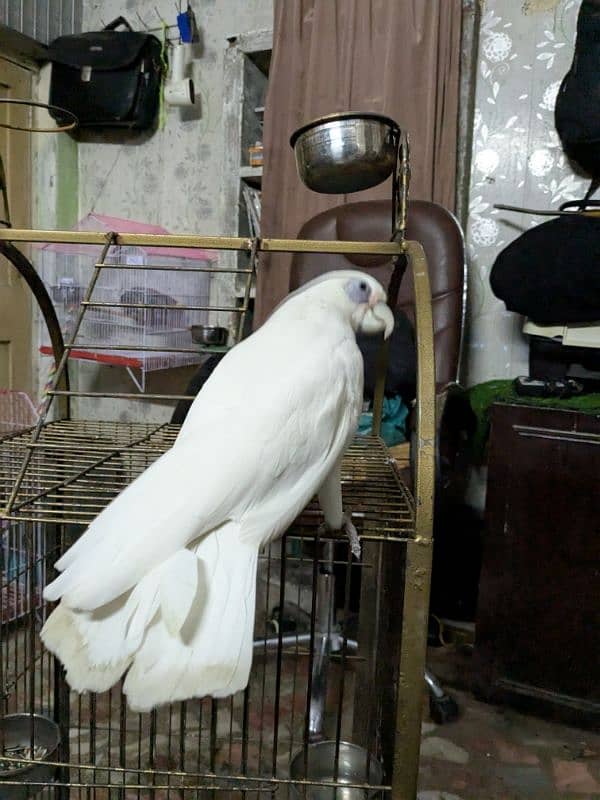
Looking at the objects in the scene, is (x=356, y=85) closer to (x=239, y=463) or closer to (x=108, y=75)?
(x=108, y=75)

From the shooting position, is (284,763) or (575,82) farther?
(575,82)

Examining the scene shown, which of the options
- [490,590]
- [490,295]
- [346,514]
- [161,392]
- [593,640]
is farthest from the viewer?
[161,392]

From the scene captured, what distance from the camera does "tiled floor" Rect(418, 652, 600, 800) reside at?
133 centimetres

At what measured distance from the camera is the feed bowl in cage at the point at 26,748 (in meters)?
0.99

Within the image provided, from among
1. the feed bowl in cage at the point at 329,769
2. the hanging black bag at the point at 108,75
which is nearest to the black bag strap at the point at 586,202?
the feed bowl in cage at the point at 329,769

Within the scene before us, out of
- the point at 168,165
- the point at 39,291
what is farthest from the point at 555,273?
the point at 168,165

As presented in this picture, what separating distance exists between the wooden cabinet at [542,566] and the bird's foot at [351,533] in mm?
867

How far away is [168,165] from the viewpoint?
271 centimetres

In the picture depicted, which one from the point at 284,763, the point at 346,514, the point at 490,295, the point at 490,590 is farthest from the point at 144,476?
the point at 490,295

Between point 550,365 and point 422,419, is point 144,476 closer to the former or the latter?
point 422,419

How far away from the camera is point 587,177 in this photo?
2.04 metres

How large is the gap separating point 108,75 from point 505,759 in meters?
2.84

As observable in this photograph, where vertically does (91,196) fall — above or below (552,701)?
above

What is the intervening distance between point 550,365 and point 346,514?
4.00 feet
